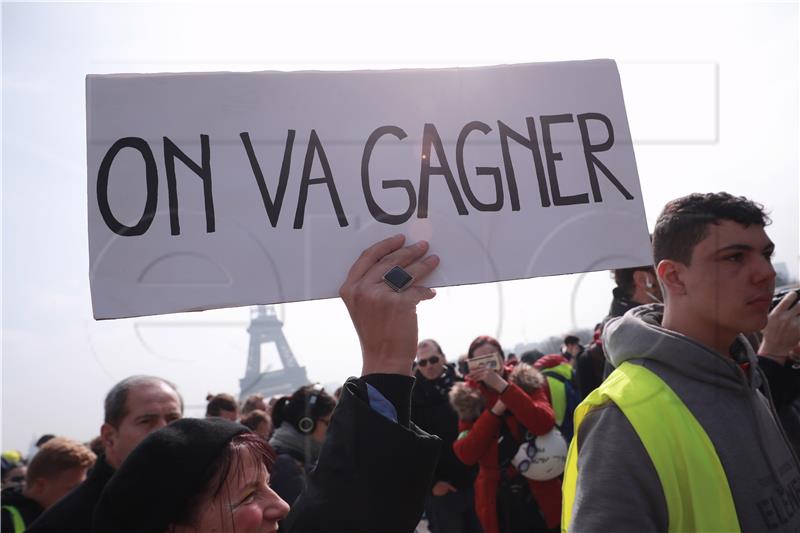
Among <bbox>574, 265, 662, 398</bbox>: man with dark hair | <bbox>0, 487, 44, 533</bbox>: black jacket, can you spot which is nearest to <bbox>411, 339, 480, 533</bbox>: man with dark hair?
<bbox>574, 265, 662, 398</bbox>: man with dark hair

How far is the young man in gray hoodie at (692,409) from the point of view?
1.47m

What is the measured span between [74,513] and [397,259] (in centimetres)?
177

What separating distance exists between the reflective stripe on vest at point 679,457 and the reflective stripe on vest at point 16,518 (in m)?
3.24

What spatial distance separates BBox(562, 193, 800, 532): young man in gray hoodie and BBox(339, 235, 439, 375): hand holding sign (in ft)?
2.00

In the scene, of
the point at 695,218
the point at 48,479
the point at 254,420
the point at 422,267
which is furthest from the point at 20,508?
the point at 695,218

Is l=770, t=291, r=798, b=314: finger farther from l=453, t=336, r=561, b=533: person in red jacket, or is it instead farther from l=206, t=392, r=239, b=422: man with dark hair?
l=206, t=392, r=239, b=422: man with dark hair

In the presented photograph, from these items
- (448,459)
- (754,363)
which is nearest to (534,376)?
(448,459)

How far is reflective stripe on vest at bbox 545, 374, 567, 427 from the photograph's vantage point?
14.3 feet

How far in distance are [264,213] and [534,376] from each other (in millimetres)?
3028

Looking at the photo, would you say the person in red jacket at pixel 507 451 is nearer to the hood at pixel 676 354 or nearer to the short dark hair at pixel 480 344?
the short dark hair at pixel 480 344

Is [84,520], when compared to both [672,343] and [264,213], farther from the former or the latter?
[672,343]

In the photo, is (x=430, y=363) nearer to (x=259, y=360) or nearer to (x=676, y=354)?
(x=259, y=360)

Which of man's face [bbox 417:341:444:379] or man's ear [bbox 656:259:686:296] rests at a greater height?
man's ear [bbox 656:259:686:296]

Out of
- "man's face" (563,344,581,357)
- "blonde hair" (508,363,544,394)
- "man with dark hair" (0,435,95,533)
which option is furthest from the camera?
"man's face" (563,344,581,357)
